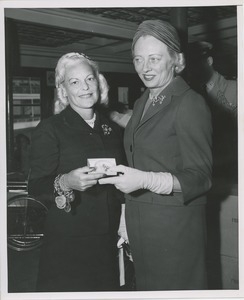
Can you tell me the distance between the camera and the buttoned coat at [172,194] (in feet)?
2.53

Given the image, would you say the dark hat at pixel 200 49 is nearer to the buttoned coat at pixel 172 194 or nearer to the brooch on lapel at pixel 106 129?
the buttoned coat at pixel 172 194

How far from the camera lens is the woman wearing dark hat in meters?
0.77

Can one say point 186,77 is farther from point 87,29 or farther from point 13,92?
point 13,92

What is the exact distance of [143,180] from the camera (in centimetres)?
76

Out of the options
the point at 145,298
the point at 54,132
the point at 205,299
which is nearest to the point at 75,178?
the point at 54,132

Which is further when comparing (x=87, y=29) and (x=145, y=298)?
(x=87, y=29)

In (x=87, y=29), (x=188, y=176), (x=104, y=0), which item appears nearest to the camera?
(x=188, y=176)

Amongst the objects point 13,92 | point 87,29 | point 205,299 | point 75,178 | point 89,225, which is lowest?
point 205,299

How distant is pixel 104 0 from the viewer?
2.84ft

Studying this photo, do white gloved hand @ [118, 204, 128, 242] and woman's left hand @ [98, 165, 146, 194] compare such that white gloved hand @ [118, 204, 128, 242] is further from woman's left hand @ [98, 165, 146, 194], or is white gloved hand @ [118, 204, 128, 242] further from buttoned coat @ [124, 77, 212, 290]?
woman's left hand @ [98, 165, 146, 194]

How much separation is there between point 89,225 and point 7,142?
324 millimetres

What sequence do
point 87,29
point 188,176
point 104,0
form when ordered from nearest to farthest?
point 188,176, point 104,0, point 87,29

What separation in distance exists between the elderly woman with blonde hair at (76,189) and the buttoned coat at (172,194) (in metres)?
0.08

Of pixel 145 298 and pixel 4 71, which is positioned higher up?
pixel 4 71
